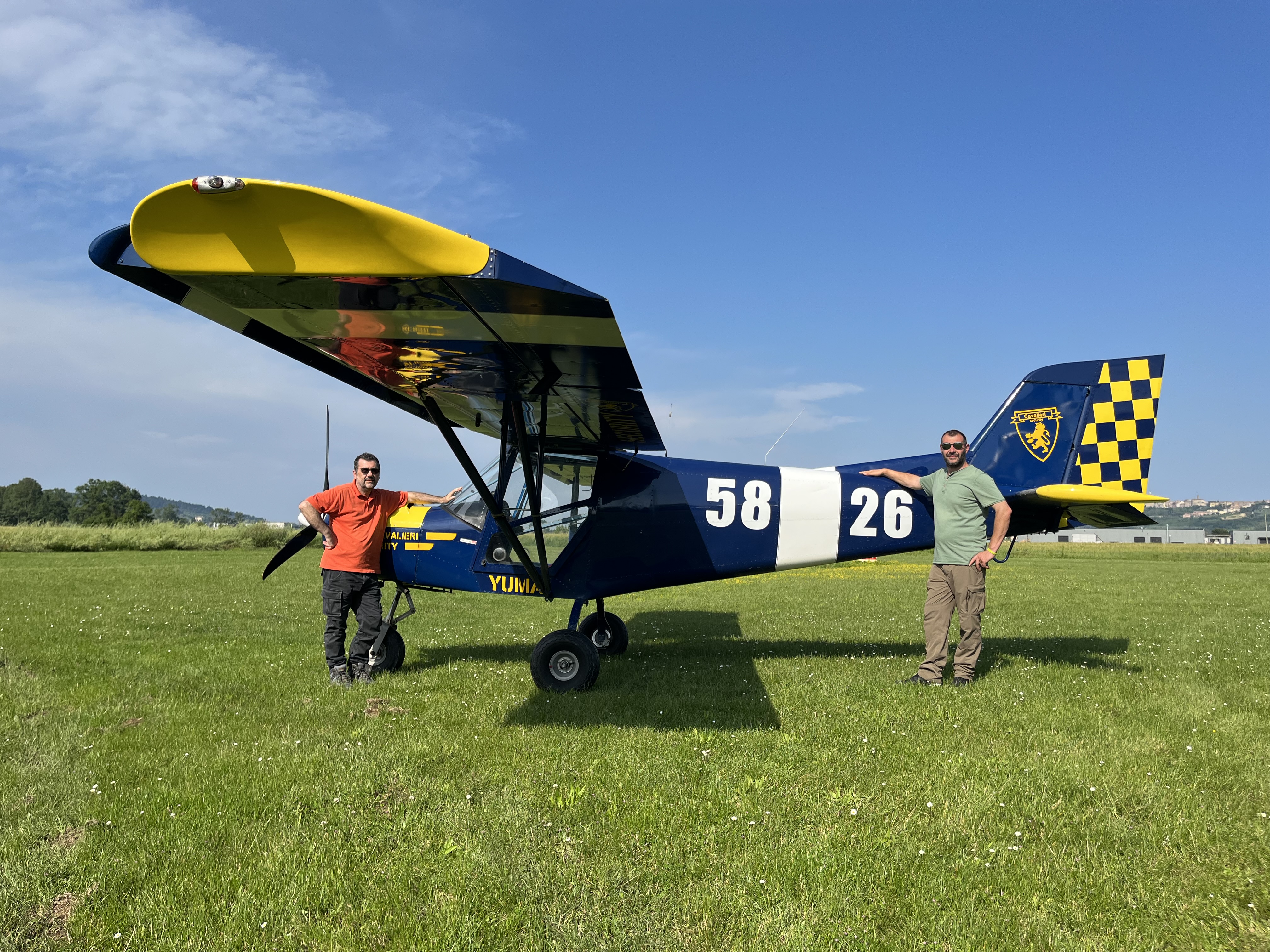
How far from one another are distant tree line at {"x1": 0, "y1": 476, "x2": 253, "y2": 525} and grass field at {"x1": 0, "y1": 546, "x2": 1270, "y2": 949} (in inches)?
3878

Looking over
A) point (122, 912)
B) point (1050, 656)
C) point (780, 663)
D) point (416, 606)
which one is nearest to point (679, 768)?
point (122, 912)

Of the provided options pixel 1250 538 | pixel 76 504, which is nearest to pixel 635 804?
pixel 76 504

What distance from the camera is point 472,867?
121 inches

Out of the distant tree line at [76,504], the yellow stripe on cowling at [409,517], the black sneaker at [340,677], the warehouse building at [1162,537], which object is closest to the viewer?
the black sneaker at [340,677]

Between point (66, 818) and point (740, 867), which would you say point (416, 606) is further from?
point (740, 867)

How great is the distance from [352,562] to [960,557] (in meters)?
5.76

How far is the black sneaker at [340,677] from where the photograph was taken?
660 cm

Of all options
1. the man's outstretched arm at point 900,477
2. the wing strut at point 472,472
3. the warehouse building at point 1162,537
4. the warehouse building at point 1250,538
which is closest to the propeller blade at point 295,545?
the wing strut at point 472,472

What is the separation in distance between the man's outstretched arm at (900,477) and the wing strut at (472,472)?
3754 millimetres

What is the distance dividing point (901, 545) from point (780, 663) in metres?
1.79

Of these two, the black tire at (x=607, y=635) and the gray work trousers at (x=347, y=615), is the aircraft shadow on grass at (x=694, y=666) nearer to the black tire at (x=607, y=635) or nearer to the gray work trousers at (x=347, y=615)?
the black tire at (x=607, y=635)

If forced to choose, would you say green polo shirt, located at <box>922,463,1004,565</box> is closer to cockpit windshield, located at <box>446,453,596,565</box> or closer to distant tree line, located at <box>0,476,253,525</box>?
cockpit windshield, located at <box>446,453,596,565</box>

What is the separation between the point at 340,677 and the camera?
6668mm

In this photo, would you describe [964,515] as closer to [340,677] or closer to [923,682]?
[923,682]
